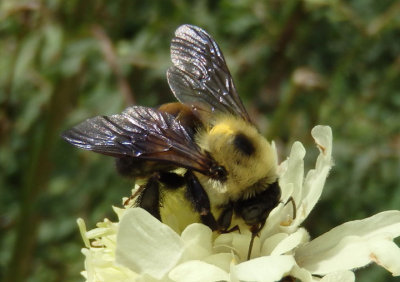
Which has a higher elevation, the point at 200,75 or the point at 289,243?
the point at 200,75

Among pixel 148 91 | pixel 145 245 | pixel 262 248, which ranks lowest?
pixel 148 91

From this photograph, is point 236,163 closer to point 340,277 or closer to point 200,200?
point 200,200

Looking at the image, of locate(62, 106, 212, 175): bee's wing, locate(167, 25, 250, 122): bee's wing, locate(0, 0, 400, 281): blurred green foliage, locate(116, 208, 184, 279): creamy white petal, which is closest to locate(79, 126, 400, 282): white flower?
locate(116, 208, 184, 279): creamy white petal

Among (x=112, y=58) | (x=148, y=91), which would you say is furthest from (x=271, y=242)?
(x=148, y=91)

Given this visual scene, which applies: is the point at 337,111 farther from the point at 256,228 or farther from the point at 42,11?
the point at 256,228

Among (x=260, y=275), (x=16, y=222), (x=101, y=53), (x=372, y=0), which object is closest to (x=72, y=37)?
(x=101, y=53)

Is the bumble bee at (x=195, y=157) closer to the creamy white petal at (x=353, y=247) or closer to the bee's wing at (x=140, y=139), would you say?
the bee's wing at (x=140, y=139)
